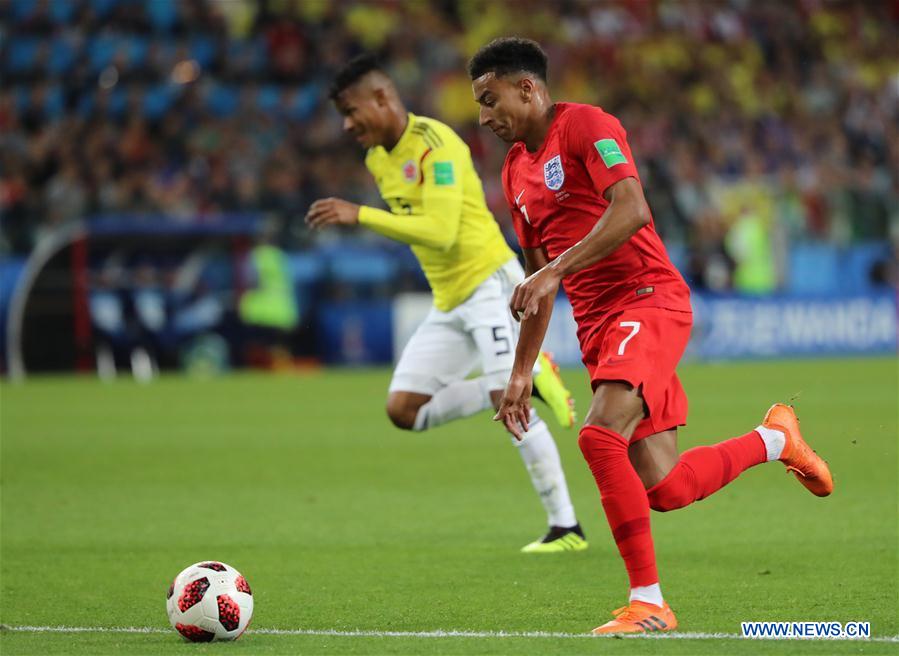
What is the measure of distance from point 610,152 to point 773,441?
4.71 feet

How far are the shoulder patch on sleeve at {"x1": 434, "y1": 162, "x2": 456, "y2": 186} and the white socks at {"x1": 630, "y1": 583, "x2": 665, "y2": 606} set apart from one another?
10.8 ft

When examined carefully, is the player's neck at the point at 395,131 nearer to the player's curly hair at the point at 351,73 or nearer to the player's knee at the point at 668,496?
the player's curly hair at the point at 351,73

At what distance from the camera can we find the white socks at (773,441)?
5902 mm

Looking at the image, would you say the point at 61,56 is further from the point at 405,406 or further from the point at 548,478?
the point at 548,478

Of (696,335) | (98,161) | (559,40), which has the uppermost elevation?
(559,40)

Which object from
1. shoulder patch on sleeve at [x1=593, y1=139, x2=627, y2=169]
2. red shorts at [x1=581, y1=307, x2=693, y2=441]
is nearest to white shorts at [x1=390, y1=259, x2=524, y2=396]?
red shorts at [x1=581, y1=307, x2=693, y2=441]

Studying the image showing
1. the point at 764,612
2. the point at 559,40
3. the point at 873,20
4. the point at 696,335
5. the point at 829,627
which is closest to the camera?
the point at 829,627

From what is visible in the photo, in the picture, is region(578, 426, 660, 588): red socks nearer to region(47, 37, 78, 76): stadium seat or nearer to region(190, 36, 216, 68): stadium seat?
region(47, 37, 78, 76): stadium seat

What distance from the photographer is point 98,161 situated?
2116cm

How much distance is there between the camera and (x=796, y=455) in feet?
19.7

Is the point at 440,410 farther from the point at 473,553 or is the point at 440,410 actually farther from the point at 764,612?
the point at 764,612

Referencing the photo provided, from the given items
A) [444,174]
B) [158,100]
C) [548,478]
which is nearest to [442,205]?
[444,174]

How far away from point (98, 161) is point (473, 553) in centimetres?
1520

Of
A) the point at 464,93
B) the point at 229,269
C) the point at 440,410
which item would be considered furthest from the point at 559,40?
the point at 440,410
